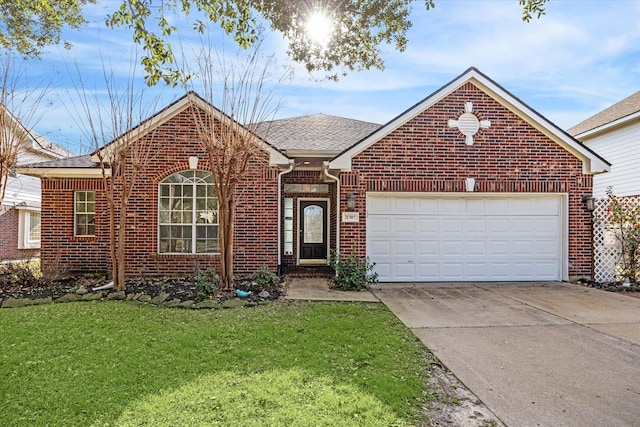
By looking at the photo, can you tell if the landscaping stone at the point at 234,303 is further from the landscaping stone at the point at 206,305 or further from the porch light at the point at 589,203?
the porch light at the point at 589,203

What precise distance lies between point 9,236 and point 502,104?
19.0 meters

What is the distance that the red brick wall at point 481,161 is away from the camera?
9664 millimetres

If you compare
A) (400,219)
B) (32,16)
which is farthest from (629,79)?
(32,16)

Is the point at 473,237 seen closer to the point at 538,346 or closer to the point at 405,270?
the point at 405,270

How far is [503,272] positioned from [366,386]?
773 centimetres

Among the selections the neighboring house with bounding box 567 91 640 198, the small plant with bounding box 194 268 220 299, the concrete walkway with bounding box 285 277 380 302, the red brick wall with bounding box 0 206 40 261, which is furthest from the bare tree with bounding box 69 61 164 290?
the neighboring house with bounding box 567 91 640 198

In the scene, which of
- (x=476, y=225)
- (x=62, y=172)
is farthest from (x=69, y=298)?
(x=476, y=225)

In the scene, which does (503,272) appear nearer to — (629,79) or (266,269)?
(266,269)

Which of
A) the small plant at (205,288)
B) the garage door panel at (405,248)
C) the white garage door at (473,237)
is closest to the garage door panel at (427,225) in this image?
the white garage door at (473,237)

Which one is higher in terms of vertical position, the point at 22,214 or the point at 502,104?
the point at 502,104

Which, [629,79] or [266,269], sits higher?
[629,79]

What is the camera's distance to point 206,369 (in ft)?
13.6

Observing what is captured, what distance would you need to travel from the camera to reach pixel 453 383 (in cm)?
398

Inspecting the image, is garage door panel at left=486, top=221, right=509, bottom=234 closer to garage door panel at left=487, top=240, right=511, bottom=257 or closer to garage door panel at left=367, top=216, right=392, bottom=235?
garage door panel at left=487, top=240, right=511, bottom=257
